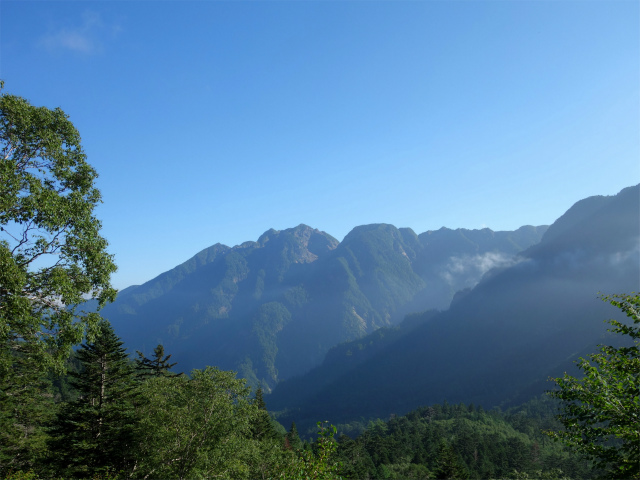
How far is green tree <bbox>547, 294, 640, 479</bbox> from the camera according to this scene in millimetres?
10758

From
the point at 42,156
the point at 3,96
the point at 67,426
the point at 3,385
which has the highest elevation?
the point at 3,96

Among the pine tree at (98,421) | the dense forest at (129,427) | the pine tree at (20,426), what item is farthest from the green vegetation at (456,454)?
the pine tree at (20,426)

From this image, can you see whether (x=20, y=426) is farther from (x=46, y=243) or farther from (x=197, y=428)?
(x=46, y=243)

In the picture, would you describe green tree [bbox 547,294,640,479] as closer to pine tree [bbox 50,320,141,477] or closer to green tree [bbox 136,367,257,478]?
green tree [bbox 136,367,257,478]

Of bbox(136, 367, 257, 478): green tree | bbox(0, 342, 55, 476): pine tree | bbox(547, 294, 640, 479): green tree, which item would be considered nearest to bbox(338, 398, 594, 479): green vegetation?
bbox(136, 367, 257, 478): green tree

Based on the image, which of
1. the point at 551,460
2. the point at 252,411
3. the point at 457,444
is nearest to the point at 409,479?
the point at 457,444

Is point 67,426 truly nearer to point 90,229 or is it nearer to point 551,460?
point 90,229

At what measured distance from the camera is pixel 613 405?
1078cm

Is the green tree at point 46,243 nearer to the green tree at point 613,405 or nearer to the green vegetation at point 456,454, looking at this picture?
the green tree at point 613,405

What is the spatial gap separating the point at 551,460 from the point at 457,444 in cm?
2400

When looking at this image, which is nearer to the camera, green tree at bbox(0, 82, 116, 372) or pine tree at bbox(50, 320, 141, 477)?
green tree at bbox(0, 82, 116, 372)

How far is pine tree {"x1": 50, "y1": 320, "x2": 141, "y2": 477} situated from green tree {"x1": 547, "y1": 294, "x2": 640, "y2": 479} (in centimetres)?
2753

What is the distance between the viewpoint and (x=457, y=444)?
4114 inches

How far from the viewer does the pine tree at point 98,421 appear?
2566cm
